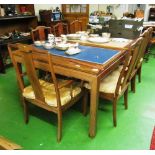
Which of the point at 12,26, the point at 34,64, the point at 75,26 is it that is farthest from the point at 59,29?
the point at 34,64

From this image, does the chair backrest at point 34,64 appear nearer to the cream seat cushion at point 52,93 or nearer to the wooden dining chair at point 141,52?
the cream seat cushion at point 52,93

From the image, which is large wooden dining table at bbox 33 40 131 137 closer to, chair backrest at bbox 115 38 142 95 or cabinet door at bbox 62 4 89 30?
chair backrest at bbox 115 38 142 95

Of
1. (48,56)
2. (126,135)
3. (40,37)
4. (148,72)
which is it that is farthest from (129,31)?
(48,56)

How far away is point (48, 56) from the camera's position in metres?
1.33

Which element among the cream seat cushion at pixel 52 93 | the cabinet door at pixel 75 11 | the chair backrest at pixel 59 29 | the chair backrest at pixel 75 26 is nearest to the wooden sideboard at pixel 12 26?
the chair backrest at pixel 59 29

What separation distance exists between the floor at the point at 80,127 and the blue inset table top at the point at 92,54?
28.5 inches

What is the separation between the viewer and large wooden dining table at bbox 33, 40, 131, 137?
1479 millimetres

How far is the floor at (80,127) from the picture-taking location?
5.49 ft

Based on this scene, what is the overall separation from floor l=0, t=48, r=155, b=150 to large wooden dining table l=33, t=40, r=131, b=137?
0.16 meters

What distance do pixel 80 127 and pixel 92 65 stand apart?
2.42 ft

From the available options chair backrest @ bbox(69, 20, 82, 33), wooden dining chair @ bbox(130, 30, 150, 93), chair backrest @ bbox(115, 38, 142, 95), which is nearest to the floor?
wooden dining chair @ bbox(130, 30, 150, 93)

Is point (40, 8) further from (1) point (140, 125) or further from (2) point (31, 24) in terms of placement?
(1) point (140, 125)

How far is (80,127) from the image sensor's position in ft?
6.21

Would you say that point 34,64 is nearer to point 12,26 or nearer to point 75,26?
point 75,26
